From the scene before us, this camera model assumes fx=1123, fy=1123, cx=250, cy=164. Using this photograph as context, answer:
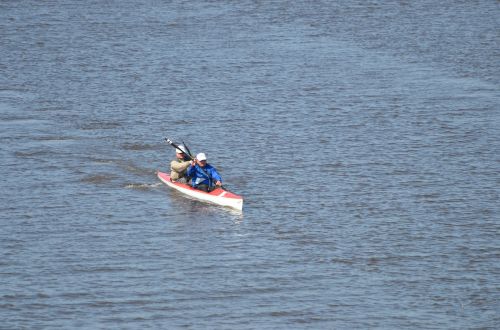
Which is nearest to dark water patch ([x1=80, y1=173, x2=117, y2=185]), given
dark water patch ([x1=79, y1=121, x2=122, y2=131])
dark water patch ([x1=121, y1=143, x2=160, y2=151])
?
dark water patch ([x1=121, y1=143, x2=160, y2=151])

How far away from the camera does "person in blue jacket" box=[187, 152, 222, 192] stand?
34094 mm

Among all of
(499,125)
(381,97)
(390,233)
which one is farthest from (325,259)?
(381,97)

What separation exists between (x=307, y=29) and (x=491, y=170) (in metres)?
24.3

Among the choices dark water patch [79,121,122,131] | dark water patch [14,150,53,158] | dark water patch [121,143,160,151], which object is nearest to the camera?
dark water patch [14,150,53,158]

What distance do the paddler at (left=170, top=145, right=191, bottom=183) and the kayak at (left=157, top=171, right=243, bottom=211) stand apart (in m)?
0.25

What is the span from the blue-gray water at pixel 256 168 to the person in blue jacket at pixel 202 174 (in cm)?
71

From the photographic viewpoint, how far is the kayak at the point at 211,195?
32.8 metres

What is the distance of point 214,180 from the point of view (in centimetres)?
3391

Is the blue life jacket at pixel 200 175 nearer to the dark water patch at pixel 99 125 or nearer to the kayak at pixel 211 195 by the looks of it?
the kayak at pixel 211 195

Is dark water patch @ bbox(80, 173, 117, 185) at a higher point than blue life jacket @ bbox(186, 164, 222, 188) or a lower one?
lower

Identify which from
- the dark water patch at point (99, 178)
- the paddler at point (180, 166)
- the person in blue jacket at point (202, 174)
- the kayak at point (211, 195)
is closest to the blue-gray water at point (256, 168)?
the dark water patch at point (99, 178)

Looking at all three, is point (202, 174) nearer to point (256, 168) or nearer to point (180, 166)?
point (180, 166)

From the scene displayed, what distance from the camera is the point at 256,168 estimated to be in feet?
122

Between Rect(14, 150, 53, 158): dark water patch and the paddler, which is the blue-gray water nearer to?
Rect(14, 150, 53, 158): dark water patch
